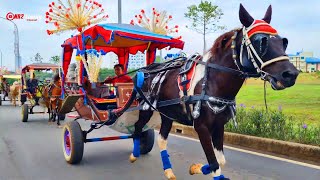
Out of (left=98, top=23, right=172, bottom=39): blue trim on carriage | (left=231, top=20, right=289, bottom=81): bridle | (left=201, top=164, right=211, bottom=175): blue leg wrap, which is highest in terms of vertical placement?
(left=98, top=23, right=172, bottom=39): blue trim on carriage

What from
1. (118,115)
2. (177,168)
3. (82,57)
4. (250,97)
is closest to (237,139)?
(177,168)

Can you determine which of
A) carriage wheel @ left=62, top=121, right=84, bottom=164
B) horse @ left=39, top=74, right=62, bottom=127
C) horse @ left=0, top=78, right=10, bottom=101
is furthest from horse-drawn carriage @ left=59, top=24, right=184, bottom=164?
horse @ left=0, top=78, right=10, bottom=101

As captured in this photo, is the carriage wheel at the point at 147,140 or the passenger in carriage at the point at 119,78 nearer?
the passenger in carriage at the point at 119,78

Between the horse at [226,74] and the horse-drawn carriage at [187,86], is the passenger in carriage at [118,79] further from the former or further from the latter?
the horse at [226,74]

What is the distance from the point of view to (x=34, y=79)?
51.5 feet

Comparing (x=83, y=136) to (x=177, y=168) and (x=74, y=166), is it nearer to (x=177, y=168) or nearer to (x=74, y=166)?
(x=74, y=166)

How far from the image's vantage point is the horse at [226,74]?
3.79 metres

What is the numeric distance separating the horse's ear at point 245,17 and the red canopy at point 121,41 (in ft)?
7.76

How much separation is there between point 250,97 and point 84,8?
465 inches

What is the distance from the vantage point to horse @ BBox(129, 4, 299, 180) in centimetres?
379

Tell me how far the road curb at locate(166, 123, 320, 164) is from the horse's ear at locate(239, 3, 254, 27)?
3458 millimetres

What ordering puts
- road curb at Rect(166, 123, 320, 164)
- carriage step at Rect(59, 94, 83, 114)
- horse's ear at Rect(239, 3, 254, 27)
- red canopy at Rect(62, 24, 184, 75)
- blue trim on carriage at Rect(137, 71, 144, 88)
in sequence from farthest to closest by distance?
carriage step at Rect(59, 94, 83, 114), road curb at Rect(166, 123, 320, 164), red canopy at Rect(62, 24, 184, 75), blue trim on carriage at Rect(137, 71, 144, 88), horse's ear at Rect(239, 3, 254, 27)

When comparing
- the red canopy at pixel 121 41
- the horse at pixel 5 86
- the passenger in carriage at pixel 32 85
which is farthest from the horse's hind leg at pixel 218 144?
the horse at pixel 5 86

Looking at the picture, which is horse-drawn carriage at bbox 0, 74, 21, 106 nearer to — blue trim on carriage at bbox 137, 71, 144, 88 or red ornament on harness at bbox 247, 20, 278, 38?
blue trim on carriage at bbox 137, 71, 144, 88
